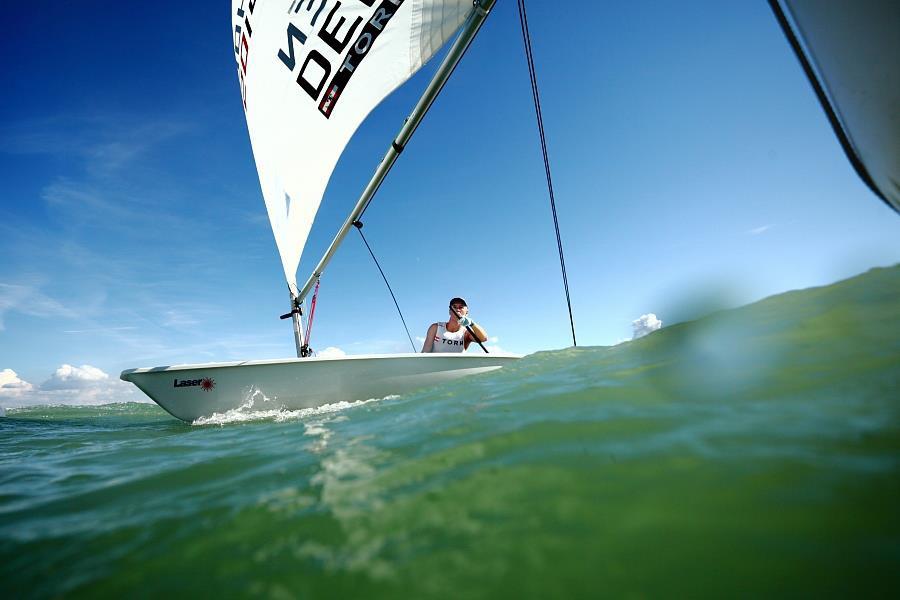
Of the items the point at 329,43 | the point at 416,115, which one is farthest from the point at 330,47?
the point at 416,115

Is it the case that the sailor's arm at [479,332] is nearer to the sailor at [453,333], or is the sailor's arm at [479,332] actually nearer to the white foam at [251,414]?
the sailor at [453,333]

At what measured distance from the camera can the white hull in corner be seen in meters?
4.33

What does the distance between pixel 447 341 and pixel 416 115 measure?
Answer: 3789 mm

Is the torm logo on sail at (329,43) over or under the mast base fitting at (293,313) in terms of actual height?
over

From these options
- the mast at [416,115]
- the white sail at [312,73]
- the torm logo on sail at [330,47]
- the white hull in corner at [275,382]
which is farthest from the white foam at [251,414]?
the torm logo on sail at [330,47]

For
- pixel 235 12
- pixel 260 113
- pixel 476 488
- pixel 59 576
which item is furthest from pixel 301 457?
pixel 235 12

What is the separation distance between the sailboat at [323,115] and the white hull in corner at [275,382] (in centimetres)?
1

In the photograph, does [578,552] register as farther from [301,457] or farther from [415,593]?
[301,457]

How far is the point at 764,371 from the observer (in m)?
1.70

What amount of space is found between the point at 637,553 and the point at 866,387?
4.21ft

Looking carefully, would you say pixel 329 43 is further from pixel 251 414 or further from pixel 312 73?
pixel 251 414

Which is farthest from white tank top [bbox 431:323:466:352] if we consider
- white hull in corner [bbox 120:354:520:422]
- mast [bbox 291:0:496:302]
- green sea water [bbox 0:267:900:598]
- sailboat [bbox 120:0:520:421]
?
green sea water [bbox 0:267:900:598]

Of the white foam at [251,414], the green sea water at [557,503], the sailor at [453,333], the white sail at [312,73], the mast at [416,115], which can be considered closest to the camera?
the green sea water at [557,503]

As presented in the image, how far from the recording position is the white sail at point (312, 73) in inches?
178
